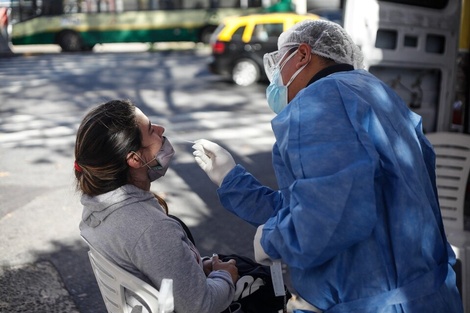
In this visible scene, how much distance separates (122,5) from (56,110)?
12.8 meters

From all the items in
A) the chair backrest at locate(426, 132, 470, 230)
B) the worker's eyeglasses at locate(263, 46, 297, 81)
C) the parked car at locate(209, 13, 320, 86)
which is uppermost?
the worker's eyeglasses at locate(263, 46, 297, 81)

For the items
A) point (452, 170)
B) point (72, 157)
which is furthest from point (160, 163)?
point (72, 157)

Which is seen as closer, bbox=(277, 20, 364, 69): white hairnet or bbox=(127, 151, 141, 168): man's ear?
bbox=(277, 20, 364, 69): white hairnet

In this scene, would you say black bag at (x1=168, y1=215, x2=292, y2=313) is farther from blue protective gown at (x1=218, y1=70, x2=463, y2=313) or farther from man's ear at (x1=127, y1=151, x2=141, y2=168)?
blue protective gown at (x1=218, y1=70, x2=463, y2=313)

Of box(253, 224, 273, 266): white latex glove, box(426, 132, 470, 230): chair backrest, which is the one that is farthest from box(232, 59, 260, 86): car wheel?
box(253, 224, 273, 266): white latex glove

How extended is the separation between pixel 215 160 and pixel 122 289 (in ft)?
2.07

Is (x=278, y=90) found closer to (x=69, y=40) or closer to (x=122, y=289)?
(x=122, y=289)

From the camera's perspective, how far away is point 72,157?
8.26 m

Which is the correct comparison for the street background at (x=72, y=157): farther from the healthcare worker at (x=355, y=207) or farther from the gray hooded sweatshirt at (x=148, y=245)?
the healthcare worker at (x=355, y=207)

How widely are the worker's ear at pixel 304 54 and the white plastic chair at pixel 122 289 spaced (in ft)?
3.08

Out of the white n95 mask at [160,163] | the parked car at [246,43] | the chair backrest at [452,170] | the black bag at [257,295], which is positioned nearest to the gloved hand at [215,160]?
the white n95 mask at [160,163]

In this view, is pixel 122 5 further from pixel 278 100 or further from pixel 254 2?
pixel 278 100

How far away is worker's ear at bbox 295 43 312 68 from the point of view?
2.41 metres

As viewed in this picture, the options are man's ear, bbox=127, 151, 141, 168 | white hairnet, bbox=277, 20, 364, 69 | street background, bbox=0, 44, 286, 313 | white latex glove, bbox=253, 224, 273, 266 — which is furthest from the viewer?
street background, bbox=0, 44, 286, 313
